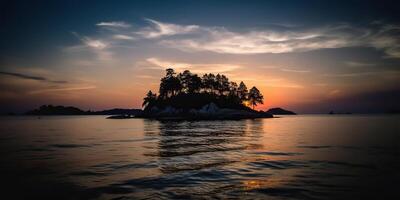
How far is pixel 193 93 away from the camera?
152 meters

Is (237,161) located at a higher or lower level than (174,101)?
lower

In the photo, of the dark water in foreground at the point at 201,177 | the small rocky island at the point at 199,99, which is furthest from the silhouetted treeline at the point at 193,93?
the dark water in foreground at the point at 201,177

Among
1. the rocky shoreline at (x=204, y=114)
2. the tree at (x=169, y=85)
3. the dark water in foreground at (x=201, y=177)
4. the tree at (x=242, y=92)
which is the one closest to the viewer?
the dark water in foreground at (x=201, y=177)

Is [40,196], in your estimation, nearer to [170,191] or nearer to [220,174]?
[170,191]

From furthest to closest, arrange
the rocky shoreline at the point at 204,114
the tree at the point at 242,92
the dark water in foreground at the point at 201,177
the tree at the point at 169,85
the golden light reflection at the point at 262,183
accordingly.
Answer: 1. the tree at the point at 242,92
2. the tree at the point at 169,85
3. the rocky shoreline at the point at 204,114
4. the golden light reflection at the point at 262,183
5. the dark water in foreground at the point at 201,177

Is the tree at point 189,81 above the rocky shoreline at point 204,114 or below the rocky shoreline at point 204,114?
above

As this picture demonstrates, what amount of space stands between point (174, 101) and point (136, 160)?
416 feet

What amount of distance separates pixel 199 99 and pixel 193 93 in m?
9.73

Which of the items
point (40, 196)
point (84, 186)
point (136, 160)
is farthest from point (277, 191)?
point (136, 160)

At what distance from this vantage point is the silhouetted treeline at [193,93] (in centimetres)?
14250

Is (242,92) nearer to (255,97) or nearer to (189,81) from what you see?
(255,97)

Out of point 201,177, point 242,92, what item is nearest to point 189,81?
point 242,92

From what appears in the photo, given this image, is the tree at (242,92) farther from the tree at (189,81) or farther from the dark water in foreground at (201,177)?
the dark water in foreground at (201,177)

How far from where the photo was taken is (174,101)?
473ft
